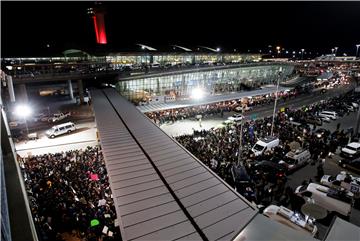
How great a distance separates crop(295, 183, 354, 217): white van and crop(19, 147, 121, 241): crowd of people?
397 inches

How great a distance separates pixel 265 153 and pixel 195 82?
2557cm

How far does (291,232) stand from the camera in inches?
143

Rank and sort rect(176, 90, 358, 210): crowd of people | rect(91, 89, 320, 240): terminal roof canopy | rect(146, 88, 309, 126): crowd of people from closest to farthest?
rect(91, 89, 320, 240): terminal roof canopy, rect(176, 90, 358, 210): crowd of people, rect(146, 88, 309, 126): crowd of people

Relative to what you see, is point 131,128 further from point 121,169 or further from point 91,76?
point 91,76

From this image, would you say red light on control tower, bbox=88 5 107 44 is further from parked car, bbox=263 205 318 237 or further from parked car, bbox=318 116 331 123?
parked car, bbox=263 205 318 237

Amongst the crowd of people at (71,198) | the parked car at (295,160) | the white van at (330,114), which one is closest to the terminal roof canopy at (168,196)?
the crowd of people at (71,198)

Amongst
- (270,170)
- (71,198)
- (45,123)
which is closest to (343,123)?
(270,170)

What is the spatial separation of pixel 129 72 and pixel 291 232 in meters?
32.7

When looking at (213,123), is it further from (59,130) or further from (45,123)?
(45,123)

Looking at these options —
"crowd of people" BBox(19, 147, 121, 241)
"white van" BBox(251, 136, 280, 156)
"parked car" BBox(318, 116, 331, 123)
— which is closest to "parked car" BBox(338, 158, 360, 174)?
"white van" BBox(251, 136, 280, 156)

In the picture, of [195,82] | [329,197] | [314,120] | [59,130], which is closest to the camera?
[329,197]

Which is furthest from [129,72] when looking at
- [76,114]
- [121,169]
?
[121,169]

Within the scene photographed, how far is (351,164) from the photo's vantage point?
15906mm

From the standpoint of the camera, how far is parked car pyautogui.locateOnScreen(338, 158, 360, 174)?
51.3 feet
